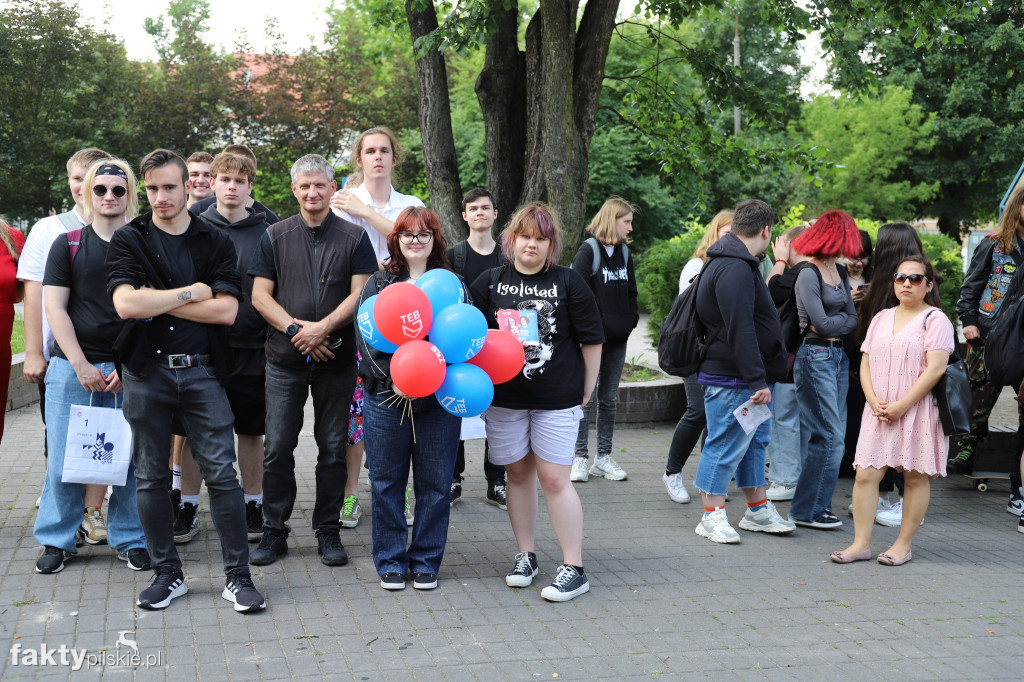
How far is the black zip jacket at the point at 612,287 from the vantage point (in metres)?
7.17

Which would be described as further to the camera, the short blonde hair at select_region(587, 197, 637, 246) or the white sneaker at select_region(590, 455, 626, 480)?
the white sneaker at select_region(590, 455, 626, 480)

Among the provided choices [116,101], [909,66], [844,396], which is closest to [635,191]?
[116,101]

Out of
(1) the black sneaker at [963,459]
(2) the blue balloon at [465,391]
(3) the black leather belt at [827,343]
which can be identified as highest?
(3) the black leather belt at [827,343]

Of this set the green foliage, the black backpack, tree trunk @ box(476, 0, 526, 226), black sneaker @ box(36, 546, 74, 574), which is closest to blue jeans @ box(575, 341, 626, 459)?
the black backpack

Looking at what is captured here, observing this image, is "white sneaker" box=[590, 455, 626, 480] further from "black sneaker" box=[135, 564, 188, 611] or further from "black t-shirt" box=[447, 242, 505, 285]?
"black sneaker" box=[135, 564, 188, 611]

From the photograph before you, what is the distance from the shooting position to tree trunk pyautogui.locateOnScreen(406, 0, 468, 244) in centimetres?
952

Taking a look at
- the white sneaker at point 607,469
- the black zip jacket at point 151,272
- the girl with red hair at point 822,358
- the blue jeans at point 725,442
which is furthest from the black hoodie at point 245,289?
the girl with red hair at point 822,358

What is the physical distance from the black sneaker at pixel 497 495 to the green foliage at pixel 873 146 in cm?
2718

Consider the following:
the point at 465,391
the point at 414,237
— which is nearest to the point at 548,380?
the point at 465,391

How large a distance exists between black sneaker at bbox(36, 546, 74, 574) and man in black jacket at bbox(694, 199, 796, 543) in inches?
146

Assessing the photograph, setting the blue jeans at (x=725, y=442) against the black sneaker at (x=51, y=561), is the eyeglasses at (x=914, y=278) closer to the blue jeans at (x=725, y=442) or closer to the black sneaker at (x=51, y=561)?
the blue jeans at (x=725, y=442)

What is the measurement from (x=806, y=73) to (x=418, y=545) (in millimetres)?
42044

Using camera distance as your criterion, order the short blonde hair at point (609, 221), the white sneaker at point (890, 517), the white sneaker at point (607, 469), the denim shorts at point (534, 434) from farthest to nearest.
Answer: the white sneaker at point (607, 469)
the short blonde hair at point (609, 221)
the white sneaker at point (890, 517)
the denim shorts at point (534, 434)

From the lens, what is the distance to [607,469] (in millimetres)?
7480
